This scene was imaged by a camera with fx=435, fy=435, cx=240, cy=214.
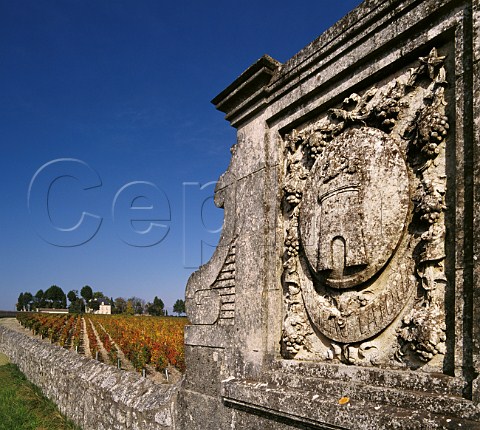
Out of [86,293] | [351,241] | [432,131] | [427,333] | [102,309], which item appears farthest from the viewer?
[86,293]

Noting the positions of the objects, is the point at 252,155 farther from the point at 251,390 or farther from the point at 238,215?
the point at 251,390

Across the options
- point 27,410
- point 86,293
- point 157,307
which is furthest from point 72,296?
point 27,410

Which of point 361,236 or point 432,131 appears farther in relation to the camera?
point 361,236

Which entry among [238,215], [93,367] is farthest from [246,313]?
[93,367]

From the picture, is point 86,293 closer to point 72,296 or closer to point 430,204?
point 72,296

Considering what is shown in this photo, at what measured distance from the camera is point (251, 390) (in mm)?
3227

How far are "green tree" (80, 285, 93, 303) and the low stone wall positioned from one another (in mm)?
88085

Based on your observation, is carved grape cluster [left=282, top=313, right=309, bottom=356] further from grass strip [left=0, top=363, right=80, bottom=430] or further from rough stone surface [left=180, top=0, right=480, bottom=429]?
grass strip [left=0, top=363, right=80, bottom=430]

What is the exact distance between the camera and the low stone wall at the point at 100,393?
4457mm

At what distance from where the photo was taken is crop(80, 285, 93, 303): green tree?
3664 inches

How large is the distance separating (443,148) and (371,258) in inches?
29.0

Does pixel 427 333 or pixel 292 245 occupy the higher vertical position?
pixel 292 245

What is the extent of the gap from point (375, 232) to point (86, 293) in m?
97.9

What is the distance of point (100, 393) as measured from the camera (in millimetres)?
5730
